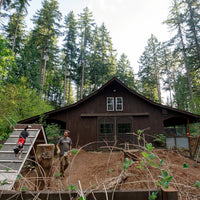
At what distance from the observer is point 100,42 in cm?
2870

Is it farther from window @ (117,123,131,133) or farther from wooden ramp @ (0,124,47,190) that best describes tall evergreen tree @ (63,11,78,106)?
wooden ramp @ (0,124,47,190)

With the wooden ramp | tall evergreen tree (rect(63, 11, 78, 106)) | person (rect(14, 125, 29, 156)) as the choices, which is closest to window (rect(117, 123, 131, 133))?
the wooden ramp

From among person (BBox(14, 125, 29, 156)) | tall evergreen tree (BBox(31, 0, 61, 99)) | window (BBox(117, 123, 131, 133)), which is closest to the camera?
person (BBox(14, 125, 29, 156))

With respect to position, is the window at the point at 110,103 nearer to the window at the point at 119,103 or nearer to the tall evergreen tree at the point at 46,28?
the window at the point at 119,103

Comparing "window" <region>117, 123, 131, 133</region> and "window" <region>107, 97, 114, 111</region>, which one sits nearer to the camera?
"window" <region>117, 123, 131, 133</region>

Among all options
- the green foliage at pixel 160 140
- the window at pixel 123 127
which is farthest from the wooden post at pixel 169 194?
the window at pixel 123 127

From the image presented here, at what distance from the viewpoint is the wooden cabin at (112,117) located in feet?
36.5

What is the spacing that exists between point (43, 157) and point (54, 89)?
35.4 meters

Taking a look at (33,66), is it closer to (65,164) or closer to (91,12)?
(91,12)

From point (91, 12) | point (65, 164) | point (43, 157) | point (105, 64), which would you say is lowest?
point (65, 164)

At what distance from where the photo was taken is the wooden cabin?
11.1 metres

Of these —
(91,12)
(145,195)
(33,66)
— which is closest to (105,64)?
(91,12)

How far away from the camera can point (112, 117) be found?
38.1 feet

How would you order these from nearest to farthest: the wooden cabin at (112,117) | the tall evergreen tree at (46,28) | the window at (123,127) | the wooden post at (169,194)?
the wooden post at (169,194) < the wooden cabin at (112,117) < the window at (123,127) < the tall evergreen tree at (46,28)
